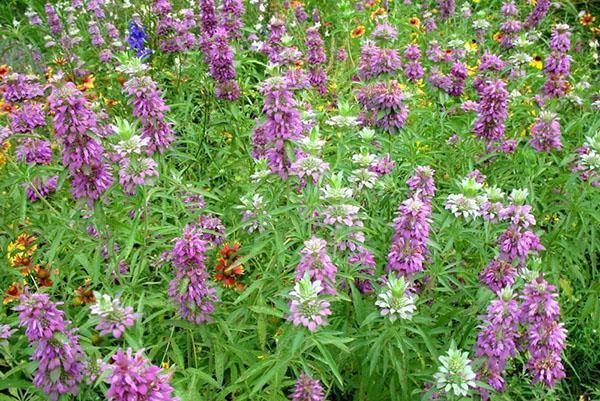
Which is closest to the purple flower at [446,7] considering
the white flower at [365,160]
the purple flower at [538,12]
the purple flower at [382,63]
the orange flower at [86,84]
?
the purple flower at [538,12]

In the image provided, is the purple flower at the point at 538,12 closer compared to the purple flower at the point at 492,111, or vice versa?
the purple flower at the point at 492,111

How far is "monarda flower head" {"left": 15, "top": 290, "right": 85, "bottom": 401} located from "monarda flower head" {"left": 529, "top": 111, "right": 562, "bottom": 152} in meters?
2.77

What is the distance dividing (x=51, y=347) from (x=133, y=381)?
0.49m

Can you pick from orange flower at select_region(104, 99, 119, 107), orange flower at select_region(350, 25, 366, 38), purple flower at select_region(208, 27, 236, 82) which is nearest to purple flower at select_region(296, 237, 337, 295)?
purple flower at select_region(208, 27, 236, 82)

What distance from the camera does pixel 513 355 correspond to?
8.70 ft

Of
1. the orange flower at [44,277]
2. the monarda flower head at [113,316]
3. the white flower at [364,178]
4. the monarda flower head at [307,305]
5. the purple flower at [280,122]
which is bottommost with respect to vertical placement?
the orange flower at [44,277]

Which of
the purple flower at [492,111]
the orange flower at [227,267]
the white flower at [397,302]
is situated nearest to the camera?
the white flower at [397,302]

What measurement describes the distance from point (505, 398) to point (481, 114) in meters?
1.68

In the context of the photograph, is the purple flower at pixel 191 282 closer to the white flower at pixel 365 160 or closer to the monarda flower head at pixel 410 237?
the monarda flower head at pixel 410 237

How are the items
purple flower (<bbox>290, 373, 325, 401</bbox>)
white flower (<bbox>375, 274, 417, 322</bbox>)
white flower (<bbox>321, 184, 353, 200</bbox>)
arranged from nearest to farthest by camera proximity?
purple flower (<bbox>290, 373, 325, 401</bbox>), white flower (<bbox>375, 274, 417, 322</bbox>), white flower (<bbox>321, 184, 353, 200</bbox>)

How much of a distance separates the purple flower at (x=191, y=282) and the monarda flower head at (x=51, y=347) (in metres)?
0.45

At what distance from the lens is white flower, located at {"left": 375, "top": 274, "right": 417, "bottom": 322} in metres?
2.54

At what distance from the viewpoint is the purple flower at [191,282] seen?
2494 mm

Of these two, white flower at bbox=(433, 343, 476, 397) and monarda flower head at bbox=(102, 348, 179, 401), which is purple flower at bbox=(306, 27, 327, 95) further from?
monarda flower head at bbox=(102, 348, 179, 401)
